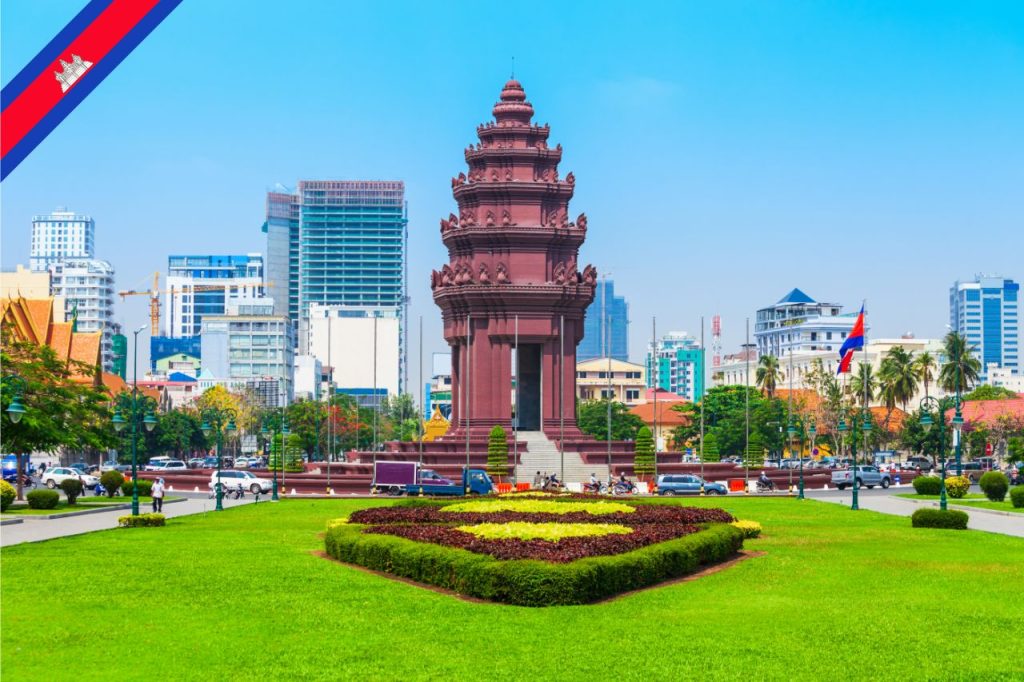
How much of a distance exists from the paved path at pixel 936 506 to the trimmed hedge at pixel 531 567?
50.6 feet

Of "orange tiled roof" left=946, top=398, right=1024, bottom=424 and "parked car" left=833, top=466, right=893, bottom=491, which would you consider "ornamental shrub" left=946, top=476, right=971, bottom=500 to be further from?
"orange tiled roof" left=946, top=398, right=1024, bottom=424

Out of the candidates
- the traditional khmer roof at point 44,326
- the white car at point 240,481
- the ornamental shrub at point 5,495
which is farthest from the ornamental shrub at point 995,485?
the traditional khmer roof at point 44,326

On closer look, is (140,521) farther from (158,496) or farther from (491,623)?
(491,623)

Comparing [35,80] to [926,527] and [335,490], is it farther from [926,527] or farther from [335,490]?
[335,490]

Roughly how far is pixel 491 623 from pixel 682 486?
5093cm

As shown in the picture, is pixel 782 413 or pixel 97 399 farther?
pixel 782 413

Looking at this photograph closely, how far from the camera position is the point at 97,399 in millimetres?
65625

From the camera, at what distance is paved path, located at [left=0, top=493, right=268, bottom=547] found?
3947 centimetres

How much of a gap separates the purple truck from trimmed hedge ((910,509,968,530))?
101 ft

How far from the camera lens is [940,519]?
43.2m

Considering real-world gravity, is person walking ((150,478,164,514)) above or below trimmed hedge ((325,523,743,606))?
below

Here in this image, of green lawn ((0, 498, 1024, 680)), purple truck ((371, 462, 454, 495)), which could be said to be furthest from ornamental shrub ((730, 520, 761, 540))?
purple truck ((371, 462, 454, 495))

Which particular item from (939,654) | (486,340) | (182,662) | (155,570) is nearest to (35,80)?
(182,662)

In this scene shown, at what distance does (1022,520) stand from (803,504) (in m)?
12.2
